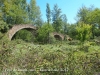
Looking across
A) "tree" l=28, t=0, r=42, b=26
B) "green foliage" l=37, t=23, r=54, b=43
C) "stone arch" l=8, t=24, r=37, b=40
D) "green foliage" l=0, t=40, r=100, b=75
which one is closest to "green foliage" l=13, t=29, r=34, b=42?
"stone arch" l=8, t=24, r=37, b=40

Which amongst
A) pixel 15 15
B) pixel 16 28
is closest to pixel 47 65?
pixel 16 28

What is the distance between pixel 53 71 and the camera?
177 inches

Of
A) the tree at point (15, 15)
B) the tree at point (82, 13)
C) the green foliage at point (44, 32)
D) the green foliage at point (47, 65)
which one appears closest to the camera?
the green foliage at point (47, 65)

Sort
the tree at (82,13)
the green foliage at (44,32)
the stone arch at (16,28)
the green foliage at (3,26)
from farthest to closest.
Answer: the tree at (82,13), the green foliage at (44,32), the stone arch at (16,28), the green foliage at (3,26)

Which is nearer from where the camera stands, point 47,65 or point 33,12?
point 47,65

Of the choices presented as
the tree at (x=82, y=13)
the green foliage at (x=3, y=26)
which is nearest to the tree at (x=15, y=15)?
the green foliage at (x=3, y=26)

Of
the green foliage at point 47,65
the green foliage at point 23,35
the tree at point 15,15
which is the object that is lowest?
the green foliage at point 47,65

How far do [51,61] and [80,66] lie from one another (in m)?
0.69

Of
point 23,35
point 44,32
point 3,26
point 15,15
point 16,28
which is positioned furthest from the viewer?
point 15,15

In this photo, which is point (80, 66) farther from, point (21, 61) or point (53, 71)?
point (21, 61)

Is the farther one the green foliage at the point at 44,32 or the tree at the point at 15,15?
the tree at the point at 15,15

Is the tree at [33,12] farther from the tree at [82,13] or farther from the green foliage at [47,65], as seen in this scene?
the green foliage at [47,65]

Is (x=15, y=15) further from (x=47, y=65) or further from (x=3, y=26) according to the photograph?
(x=47, y=65)

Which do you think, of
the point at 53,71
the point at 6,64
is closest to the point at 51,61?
the point at 53,71
